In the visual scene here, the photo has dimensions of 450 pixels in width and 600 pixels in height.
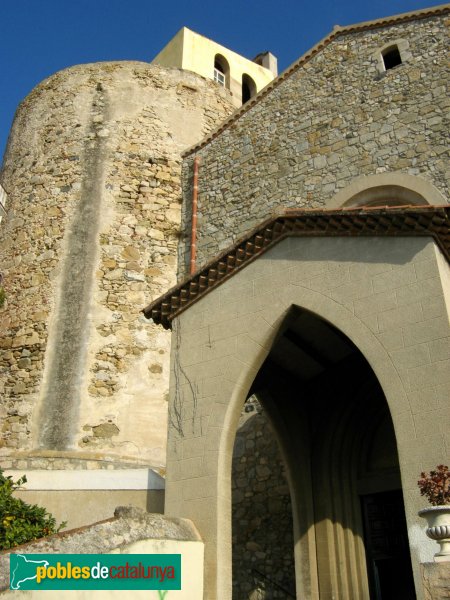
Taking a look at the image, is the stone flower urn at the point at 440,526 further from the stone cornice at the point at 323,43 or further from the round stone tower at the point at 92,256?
the stone cornice at the point at 323,43

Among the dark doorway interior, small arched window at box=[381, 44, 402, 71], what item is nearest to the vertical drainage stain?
the dark doorway interior

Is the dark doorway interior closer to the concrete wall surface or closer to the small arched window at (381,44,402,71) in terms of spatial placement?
the concrete wall surface

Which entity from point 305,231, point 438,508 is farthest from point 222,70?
point 438,508

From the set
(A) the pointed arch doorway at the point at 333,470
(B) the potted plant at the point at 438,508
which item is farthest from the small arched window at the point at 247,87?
(B) the potted plant at the point at 438,508

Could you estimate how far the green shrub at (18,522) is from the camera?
750 cm

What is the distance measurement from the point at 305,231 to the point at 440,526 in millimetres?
3830

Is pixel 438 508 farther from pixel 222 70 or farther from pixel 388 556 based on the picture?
pixel 222 70

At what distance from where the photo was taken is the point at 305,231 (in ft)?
26.0

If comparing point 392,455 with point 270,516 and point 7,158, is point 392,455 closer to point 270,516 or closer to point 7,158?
point 270,516

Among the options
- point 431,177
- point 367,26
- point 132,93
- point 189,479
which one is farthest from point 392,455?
point 132,93

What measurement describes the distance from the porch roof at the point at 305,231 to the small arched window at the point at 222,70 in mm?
15810

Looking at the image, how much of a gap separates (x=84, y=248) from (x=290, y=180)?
4.51m

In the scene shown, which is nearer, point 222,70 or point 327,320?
point 327,320

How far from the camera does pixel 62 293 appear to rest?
1373cm
